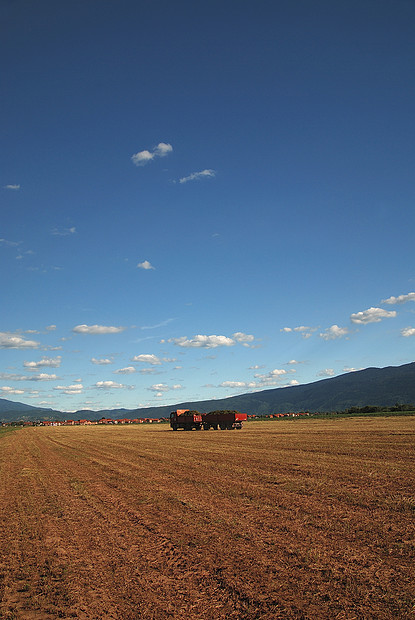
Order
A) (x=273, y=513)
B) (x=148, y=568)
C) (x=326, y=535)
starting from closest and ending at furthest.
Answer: (x=148, y=568)
(x=326, y=535)
(x=273, y=513)

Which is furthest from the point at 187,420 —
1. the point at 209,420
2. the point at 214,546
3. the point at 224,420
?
the point at 214,546

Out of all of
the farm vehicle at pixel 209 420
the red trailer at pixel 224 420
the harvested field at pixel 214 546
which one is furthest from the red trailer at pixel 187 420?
the harvested field at pixel 214 546

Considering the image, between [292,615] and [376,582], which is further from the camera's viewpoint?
[376,582]

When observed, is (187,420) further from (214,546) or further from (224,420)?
(214,546)

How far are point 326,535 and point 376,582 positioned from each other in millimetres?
2167

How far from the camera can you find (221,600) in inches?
232

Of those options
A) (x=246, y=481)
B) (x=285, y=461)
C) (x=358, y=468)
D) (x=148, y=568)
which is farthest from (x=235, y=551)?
(x=285, y=461)

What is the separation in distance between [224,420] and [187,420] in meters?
5.18

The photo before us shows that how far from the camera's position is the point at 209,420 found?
56.3 meters

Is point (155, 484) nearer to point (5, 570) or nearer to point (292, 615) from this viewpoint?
point (5, 570)

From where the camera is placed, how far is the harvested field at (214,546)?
5844mm

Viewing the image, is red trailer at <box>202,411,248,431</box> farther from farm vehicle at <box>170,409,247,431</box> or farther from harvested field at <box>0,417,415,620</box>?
harvested field at <box>0,417,415,620</box>

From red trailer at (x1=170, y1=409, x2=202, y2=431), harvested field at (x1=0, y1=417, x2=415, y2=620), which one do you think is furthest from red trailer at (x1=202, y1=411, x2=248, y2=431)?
harvested field at (x1=0, y1=417, x2=415, y2=620)

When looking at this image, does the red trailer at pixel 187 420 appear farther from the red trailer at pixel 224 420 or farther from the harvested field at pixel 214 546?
the harvested field at pixel 214 546
